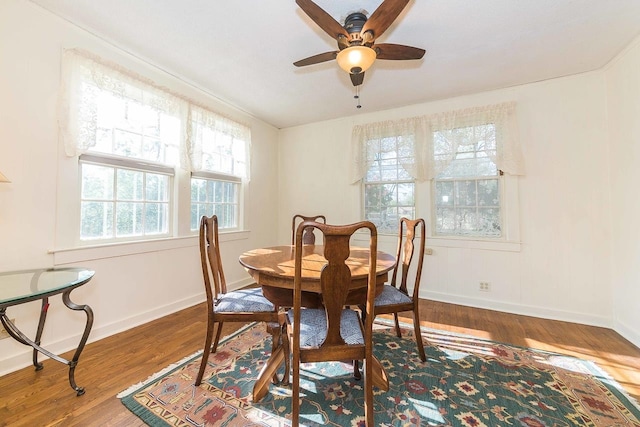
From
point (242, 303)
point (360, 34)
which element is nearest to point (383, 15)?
point (360, 34)

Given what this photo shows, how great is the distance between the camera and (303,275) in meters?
1.35

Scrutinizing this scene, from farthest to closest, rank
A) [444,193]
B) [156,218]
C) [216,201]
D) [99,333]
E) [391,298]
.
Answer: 1. [216,201]
2. [444,193]
3. [156,218]
4. [99,333]
5. [391,298]

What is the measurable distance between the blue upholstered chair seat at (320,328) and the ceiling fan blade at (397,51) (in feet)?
5.94

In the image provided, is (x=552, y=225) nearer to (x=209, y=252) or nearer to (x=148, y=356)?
(x=209, y=252)

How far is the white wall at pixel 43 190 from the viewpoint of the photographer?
5.72 ft

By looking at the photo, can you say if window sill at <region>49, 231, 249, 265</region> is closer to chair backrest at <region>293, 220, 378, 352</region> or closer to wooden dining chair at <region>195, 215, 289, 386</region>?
wooden dining chair at <region>195, 215, 289, 386</region>

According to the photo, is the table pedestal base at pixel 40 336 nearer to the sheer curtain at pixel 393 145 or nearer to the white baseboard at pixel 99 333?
the white baseboard at pixel 99 333

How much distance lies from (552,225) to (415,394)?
249cm

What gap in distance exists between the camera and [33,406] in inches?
56.1

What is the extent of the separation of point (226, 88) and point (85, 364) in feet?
9.55

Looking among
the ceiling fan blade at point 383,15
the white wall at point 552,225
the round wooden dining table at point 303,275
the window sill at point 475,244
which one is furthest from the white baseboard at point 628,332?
the ceiling fan blade at point 383,15

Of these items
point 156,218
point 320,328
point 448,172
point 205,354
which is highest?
point 448,172

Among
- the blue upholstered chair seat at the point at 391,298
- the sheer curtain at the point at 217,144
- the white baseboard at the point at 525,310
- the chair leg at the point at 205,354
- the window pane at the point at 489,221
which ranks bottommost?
the white baseboard at the point at 525,310

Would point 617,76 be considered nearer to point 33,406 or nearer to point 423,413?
point 423,413
